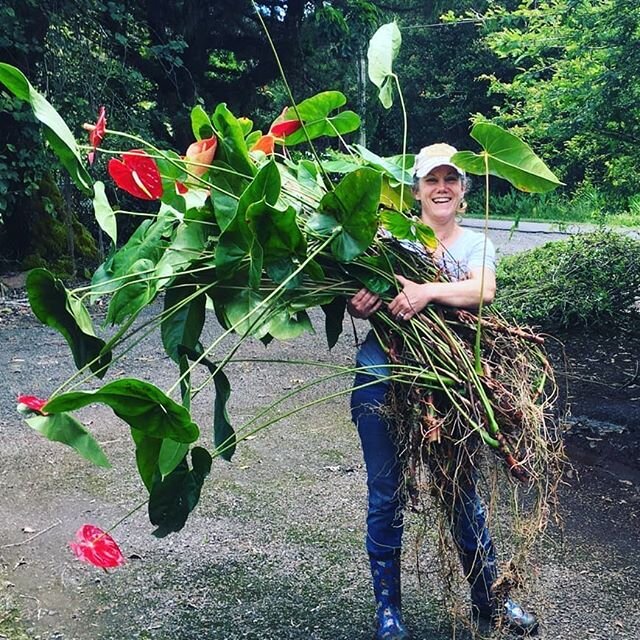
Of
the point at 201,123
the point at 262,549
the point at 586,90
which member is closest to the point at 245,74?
the point at 586,90

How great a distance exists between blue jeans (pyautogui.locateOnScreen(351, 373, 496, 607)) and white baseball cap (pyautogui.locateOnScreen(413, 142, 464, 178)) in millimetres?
632

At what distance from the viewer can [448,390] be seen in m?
2.02

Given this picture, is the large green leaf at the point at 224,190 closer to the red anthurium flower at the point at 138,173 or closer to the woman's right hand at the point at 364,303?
the red anthurium flower at the point at 138,173

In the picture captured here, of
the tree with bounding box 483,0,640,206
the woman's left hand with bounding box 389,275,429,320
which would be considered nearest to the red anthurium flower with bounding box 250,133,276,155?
the woman's left hand with bounding box 389,275,429,320

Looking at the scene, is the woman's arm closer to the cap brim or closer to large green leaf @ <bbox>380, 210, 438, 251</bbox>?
large green leaf @ <bbox>380, 210, 438, 251</bbox>

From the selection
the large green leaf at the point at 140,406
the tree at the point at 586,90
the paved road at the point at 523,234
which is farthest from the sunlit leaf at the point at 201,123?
the paved road at the point at 523,234

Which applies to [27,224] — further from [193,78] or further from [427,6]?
[427,6]

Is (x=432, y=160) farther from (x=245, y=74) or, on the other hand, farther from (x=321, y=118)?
(x=245, y=74)

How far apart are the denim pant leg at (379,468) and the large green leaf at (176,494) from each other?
526 mm

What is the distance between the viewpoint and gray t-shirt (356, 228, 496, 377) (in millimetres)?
2240

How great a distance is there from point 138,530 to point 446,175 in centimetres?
204

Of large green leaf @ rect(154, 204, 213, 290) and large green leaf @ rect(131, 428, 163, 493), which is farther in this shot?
large green leaf @ rect(154, 204, 213, 290)

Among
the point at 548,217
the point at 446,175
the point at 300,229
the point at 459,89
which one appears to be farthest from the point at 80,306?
the point at 459,89

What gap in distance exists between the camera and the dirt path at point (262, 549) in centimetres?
266
